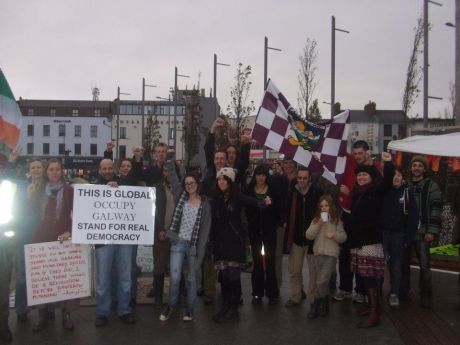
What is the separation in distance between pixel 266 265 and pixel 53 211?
9.65 ft

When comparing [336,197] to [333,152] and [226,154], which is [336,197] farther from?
[226,154]

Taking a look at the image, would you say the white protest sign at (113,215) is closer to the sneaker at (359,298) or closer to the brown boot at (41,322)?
the brown boot at (41,322)

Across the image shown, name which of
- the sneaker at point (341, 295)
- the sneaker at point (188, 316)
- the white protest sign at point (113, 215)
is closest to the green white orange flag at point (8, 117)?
the white protest sign at point (113, 215)

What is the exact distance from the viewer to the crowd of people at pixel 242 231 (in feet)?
20.0

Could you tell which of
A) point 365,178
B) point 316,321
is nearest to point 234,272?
point 316,321

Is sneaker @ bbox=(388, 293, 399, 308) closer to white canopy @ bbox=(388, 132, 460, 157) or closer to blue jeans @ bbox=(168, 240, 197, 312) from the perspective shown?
white canopy @ bbox=(388, 132, 460, 157)

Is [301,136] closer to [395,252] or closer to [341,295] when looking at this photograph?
[395,252]

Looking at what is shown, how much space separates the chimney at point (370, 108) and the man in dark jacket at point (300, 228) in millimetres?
70737

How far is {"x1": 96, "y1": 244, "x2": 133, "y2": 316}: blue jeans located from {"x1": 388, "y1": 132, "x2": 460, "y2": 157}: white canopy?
4.72 meters

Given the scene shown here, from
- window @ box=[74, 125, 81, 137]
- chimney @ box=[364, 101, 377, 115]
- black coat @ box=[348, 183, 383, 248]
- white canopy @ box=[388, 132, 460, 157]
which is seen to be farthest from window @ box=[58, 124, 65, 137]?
black coat @ box=[348, 183, 383, 248]

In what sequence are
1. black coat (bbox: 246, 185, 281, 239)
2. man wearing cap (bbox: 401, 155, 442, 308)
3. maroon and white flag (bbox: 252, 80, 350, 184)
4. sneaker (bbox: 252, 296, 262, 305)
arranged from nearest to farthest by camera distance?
1. man wearing cap (bbox: 401, 155, 442, 308)
2. black coat (bbox: 246, 185, 281, 239)
3. sneaker (bbox: 252, 296, 262, 305)
4. maroon and white flag (bbox: 252, 80, 350, 184)

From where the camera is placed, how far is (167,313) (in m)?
6.38

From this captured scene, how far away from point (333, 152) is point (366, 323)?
2.82 meters

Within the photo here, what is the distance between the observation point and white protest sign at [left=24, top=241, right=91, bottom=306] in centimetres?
591
